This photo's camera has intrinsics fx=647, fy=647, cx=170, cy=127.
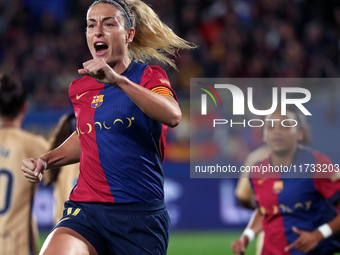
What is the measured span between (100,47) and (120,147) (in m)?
0.67

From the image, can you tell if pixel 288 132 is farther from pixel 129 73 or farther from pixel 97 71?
pixel 97 71

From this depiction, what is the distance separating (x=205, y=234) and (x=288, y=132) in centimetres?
650

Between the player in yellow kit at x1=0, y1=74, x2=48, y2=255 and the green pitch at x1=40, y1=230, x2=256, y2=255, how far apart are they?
4475 millimetres

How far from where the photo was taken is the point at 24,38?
48.1 feet

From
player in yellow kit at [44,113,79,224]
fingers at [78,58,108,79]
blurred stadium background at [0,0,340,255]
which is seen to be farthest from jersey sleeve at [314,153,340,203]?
blurred stadium background at [0,0,340,255]

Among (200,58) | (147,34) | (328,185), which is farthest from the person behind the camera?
(200,58)

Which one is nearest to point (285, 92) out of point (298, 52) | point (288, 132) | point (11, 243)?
point (298, 52)

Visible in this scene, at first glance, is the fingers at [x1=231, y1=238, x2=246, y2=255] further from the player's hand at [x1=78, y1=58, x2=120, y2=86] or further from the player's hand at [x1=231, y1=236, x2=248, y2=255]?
the player's hand at [x1=78, y1=58, x2=120, y2=86]

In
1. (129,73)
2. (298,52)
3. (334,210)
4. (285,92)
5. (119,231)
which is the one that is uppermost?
(298,52)

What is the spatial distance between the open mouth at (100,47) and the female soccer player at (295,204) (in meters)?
1.97

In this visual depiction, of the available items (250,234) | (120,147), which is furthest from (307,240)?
(120,147)

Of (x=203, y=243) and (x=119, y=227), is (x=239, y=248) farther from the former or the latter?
(x=203, y=243)

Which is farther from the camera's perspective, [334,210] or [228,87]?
[228,87]

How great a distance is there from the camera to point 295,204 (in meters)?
5.32
